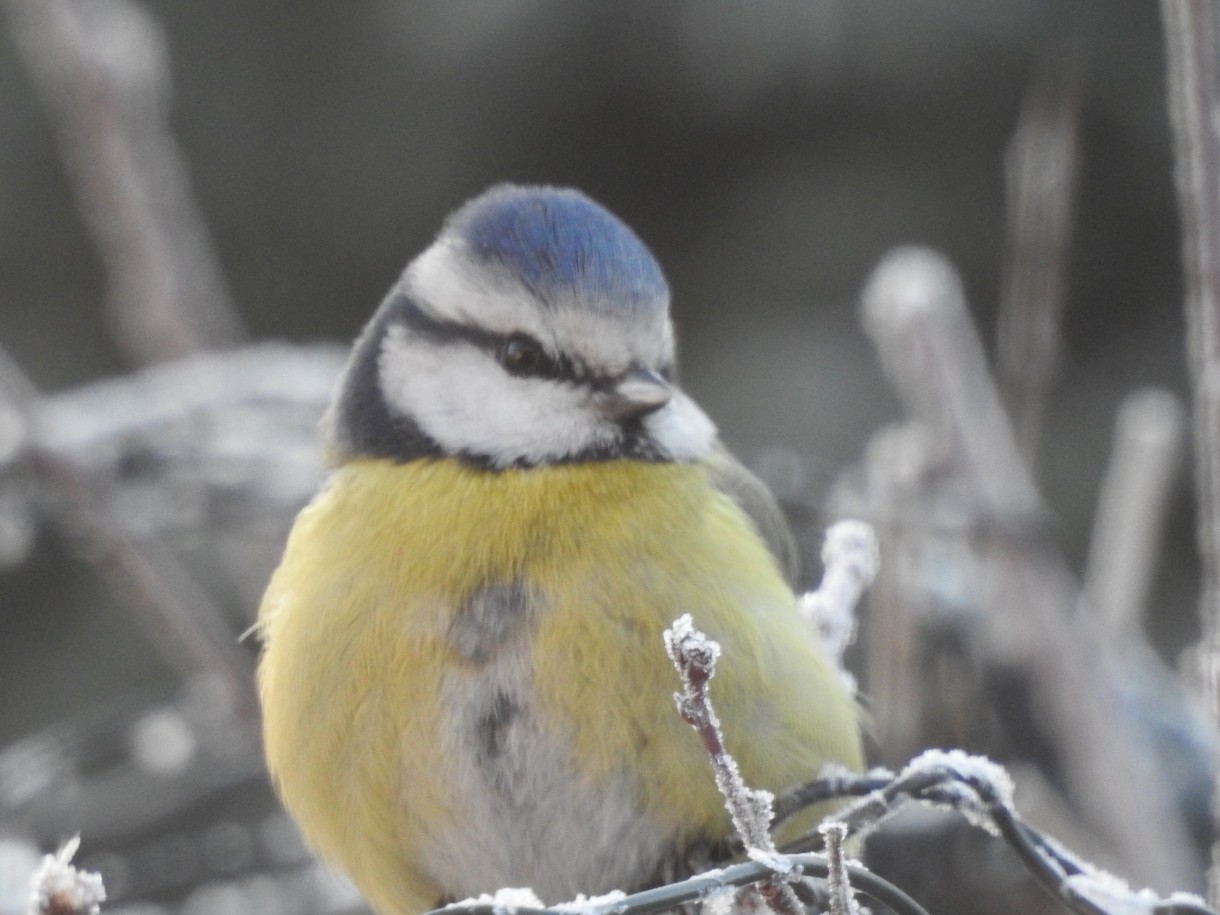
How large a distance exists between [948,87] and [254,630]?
1861mm

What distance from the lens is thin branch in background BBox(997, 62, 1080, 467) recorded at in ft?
5.83

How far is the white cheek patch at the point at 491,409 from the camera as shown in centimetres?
131

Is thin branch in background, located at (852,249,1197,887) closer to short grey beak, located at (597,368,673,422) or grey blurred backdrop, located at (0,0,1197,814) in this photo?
short grey beak, located at (597,368,673,422)

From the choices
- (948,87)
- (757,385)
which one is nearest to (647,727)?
(757,385)

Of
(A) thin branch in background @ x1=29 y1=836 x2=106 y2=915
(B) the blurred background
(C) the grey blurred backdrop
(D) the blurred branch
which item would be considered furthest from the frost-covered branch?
(C) the grey blurred backdrop

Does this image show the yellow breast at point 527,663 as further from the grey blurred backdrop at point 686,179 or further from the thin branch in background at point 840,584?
the grey blurred backdrop at point 686,179

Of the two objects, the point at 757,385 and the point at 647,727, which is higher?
the point at 757,385

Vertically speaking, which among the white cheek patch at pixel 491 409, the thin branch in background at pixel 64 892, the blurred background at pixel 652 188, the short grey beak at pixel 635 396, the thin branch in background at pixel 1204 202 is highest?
the blurred background at pixel 652 188

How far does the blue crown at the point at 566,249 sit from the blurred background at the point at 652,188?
34.5 inches

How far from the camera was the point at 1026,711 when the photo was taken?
75.4 inches

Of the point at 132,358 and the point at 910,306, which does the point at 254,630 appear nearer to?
the point at 910,306

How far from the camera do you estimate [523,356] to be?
1324 mm

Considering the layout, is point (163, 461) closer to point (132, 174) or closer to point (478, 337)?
point (132, 174)

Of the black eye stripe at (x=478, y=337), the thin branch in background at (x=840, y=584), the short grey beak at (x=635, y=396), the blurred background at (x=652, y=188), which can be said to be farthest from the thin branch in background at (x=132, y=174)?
the thin branch in background at (x=840, y=584)
